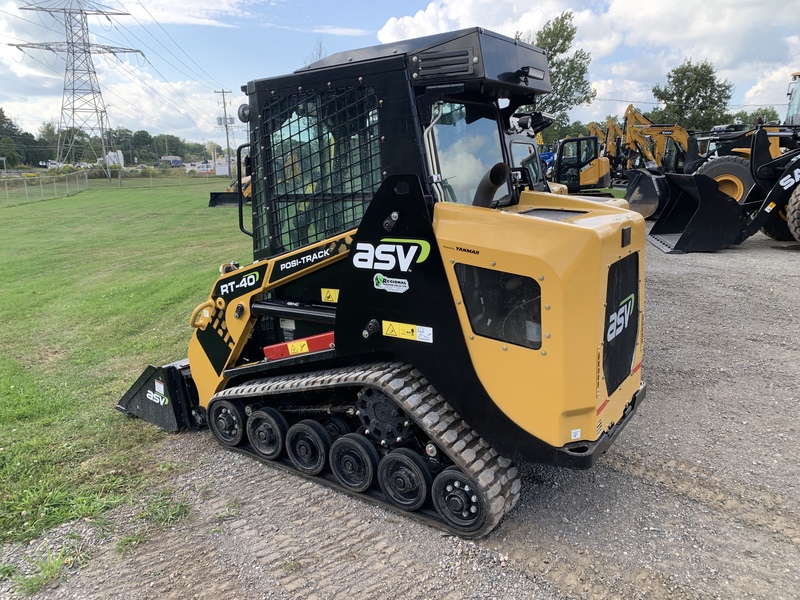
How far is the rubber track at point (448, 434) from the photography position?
3.13 metres

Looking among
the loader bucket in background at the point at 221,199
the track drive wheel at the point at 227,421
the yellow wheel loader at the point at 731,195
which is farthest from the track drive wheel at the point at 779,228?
the loader bucket in background at the point at 221,199

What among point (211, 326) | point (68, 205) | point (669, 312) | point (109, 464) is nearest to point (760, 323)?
point (669, 312)

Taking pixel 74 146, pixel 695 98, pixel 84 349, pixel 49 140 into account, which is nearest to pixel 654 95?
pixel 695 98

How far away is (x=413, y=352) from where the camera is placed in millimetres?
3256

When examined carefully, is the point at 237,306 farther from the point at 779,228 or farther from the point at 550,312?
the point at 779,228

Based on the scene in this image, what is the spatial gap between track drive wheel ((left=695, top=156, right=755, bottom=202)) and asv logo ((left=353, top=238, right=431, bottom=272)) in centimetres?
1176

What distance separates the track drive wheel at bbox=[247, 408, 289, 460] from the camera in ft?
13.2

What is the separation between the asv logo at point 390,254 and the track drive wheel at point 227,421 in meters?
1.67

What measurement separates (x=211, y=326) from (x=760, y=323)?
6451mm

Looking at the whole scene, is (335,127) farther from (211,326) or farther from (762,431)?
(762,431)

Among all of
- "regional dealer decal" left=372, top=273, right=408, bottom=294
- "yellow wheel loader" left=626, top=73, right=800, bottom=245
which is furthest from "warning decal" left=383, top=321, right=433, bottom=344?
"yellow wheel loader" left=626, top=73, right=800, bottom=245

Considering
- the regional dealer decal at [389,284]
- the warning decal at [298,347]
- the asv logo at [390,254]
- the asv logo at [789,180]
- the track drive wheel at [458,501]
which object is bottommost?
the track drive wheel at [458,501]

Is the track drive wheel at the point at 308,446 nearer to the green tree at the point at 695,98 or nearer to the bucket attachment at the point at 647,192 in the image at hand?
the bucket attachment at the point at 647,192

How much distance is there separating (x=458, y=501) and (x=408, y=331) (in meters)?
0.98
